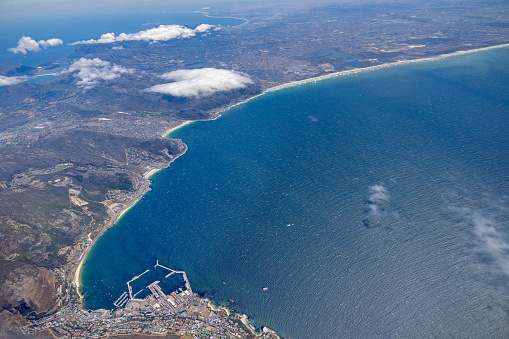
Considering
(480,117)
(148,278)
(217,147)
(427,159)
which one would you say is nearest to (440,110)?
(480,117)

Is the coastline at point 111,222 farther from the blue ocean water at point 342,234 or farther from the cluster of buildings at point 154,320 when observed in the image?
the cluster of buildings at point 154,320

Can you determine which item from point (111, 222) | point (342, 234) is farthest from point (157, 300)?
point (342, 234)

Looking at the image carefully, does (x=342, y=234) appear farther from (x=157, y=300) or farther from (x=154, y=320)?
(x=154, y=320)

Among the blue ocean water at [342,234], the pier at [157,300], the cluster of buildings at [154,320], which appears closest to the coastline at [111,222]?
the blue ocean water at [342,234]

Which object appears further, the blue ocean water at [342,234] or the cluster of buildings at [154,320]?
the blue ocean water at [342,234]

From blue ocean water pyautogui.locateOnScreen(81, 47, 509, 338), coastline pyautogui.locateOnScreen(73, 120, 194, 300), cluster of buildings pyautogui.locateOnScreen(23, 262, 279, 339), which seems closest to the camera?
cluster of buildings pyautogui.locateOnScreen(23, 262, 279, 339)

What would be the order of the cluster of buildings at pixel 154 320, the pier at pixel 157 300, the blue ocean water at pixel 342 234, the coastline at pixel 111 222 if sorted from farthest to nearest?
the coastline at pixel 111 222, the pier at pixel 157 300, the blue ocean water at pixel 342 234, the cluster of buildings at pixel 154 320

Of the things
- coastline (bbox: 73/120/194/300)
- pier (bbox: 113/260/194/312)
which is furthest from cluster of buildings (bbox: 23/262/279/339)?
coastline (bbox: 73/120/194/300)

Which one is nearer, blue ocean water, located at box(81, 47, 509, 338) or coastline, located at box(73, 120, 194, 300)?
blue ocean water, located at box(81, 47, 509, 338)

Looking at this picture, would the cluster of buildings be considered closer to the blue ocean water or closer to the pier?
the pier
